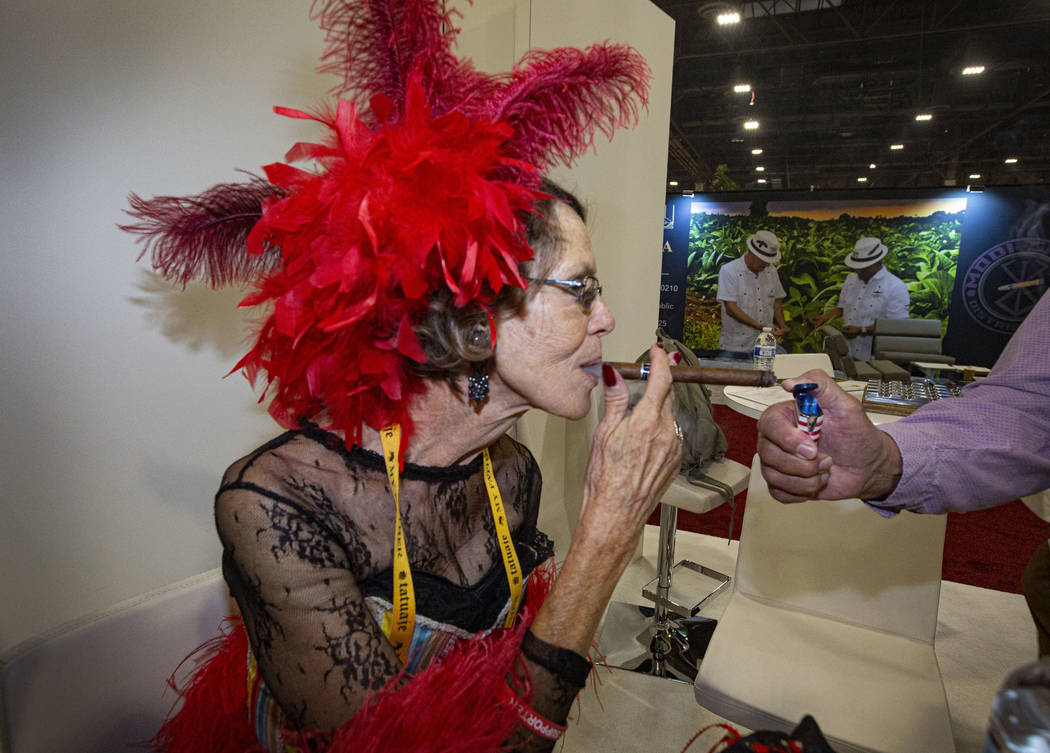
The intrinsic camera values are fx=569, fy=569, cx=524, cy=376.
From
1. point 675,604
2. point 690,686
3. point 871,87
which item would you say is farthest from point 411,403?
point 871,87

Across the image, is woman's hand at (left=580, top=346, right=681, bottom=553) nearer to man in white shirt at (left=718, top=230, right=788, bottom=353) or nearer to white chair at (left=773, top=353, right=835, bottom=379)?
white chair at (left=773, top=353, right=835, bottom=379)

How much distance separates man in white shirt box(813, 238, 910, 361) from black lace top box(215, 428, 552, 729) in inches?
278

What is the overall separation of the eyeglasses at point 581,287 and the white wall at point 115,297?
102 cm

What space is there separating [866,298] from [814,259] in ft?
2.56

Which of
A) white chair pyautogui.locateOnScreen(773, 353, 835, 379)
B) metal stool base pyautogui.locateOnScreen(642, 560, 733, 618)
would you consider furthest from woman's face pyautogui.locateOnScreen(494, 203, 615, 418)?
white chair pyautogui.locateOnScreen(773, 353, 835, 379)

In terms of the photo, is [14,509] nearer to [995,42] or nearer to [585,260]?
[585,260]

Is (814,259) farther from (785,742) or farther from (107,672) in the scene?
(107,672)

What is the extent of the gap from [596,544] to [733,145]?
6184mm

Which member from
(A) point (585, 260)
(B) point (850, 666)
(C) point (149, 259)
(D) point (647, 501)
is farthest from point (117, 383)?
(B) point (850, 666)

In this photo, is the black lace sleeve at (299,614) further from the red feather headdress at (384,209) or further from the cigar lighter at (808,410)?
the cigar lighter at (808,410)

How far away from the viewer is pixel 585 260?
129cm

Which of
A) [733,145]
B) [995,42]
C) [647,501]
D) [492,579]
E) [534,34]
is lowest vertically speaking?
[492,579]

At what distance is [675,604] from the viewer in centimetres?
307

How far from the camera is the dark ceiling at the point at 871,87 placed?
5.03 meters
